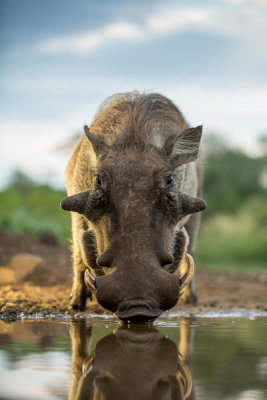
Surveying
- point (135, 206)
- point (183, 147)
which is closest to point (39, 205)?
point (183, 147)

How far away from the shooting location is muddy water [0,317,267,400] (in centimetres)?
279

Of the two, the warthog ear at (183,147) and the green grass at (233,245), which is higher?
the warthog ear at (183,147)

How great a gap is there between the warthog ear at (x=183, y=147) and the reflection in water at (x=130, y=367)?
4.07 ft

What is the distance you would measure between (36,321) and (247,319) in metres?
1.80

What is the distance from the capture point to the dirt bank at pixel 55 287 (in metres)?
6.21

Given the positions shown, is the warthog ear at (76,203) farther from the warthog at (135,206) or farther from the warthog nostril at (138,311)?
the warthog nostril at (138,311)

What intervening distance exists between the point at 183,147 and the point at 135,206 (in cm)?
94

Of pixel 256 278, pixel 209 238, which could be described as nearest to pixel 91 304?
pixel 256 278

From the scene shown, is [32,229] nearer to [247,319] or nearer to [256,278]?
[256,278]

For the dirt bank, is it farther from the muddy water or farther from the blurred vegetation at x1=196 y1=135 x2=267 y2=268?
the blurred vegetation at x1=196 y1=135 x2=267 y2=268

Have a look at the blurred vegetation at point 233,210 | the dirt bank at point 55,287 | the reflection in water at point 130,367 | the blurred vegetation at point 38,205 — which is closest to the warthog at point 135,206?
the reflection in water at point 130,367

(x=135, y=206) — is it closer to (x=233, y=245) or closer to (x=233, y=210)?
(x=233, y=245)

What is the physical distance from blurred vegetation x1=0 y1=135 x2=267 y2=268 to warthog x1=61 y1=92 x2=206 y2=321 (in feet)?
10.4

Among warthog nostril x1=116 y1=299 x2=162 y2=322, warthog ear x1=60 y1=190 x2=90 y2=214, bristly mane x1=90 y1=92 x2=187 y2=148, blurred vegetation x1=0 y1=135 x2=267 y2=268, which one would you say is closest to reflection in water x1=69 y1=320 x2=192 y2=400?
warthog nostril x1=116 y1=299 x2=162 y2=322
